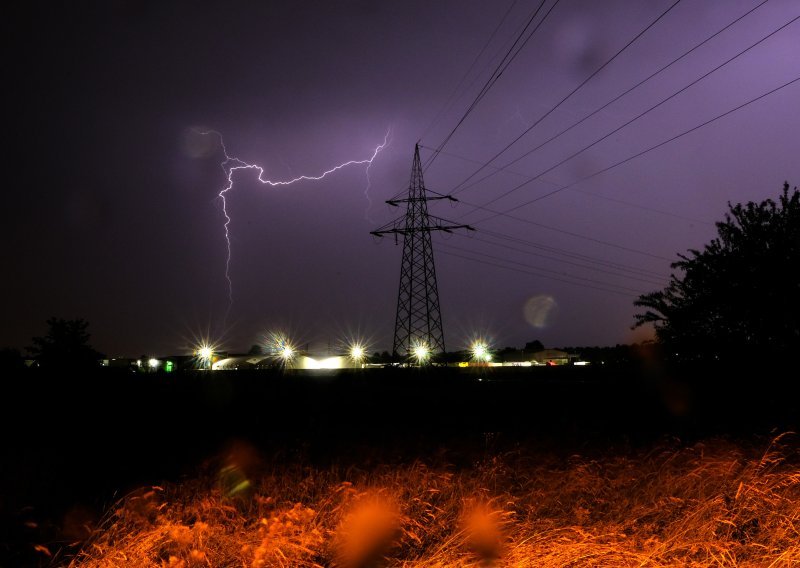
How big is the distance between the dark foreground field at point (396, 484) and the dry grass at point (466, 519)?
2 cm

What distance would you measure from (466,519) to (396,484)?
132 cm

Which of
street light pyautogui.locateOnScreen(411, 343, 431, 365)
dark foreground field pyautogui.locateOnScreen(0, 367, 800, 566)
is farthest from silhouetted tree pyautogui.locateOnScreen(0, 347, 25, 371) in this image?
street light pyautogui.locateOnScreen(411, 343, 431, 365)

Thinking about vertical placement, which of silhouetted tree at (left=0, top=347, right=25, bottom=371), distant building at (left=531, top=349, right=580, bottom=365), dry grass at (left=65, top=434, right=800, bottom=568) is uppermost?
distant building at (left=531, top=349, right=580, bottom=365)

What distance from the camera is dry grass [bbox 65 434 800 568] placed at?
4.64m

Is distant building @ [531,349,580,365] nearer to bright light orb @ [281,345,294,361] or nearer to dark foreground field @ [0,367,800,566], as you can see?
bright light orb @ [281,345,294,361]

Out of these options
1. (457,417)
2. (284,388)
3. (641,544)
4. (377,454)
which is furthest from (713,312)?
(284,388)

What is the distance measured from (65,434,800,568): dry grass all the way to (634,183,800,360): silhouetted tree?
28.1 ft

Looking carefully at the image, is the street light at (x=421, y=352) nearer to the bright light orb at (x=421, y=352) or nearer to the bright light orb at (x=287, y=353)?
the bright light orb at (x=421, y=352)

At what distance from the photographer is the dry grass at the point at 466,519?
464cm

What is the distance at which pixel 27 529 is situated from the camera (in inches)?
220

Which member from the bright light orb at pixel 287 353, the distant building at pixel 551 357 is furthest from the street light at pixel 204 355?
the distant building at pixel 551 357

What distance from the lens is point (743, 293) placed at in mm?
15031

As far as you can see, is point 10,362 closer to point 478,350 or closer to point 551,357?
point 478,350

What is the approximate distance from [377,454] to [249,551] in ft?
13.7
